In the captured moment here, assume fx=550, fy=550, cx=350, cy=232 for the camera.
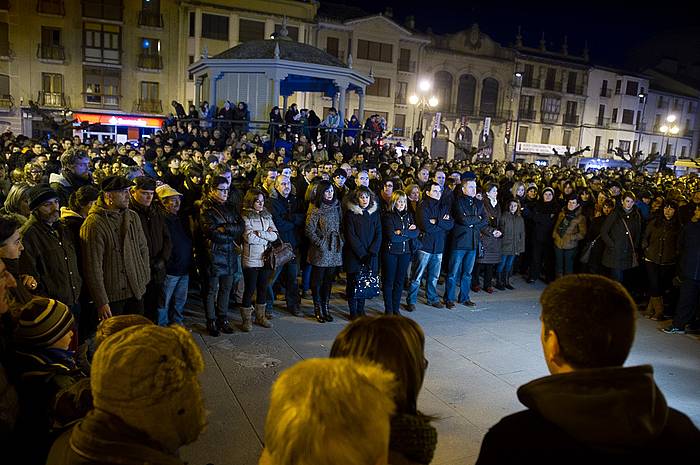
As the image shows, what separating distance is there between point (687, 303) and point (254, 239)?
6219mm

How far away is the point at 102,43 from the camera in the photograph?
36.8 m

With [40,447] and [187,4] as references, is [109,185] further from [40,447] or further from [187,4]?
[187,4]

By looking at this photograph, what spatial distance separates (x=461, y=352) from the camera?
680 centimetres

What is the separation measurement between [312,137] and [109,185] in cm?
1530

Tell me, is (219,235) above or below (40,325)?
below

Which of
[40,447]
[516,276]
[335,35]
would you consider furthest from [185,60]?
[40,447]

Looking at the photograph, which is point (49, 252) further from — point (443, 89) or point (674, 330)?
point (443, 89)

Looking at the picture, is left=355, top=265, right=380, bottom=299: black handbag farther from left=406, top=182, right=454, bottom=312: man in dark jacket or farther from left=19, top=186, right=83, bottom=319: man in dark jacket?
left=19, top=186, right=83, bottom=319: man in dark jacket

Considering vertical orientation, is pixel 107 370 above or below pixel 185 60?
below

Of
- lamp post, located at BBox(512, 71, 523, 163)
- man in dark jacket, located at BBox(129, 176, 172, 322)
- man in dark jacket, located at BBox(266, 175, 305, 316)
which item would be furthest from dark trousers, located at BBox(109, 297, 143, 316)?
lamp post, located at BBox(512, 71, 523, 163)

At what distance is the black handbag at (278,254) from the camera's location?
7246mm

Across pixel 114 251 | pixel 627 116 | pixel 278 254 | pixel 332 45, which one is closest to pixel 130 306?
pixel 114 251

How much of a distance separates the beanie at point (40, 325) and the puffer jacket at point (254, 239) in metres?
4.16

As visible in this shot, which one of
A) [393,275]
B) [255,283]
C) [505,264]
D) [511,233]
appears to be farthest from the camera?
[505,264]
